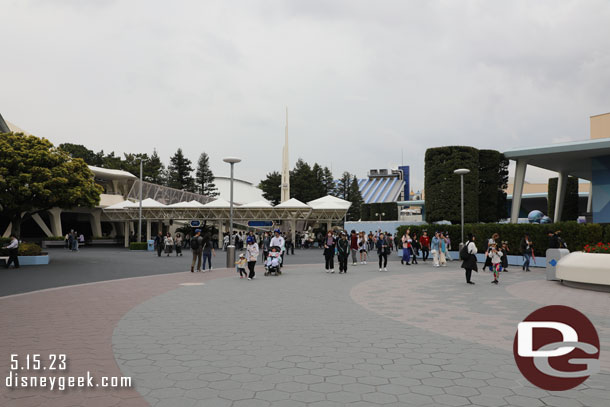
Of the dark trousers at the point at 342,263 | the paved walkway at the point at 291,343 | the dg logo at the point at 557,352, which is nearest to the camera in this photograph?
the paved walkway at the point at 291,343

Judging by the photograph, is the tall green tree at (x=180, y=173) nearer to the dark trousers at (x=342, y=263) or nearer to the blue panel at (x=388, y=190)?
the blue panel at (x=388, y=190)

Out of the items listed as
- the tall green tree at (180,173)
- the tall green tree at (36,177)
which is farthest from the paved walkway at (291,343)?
the tall green tree at (180,173)

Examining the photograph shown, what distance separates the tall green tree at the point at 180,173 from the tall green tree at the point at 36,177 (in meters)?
59.4

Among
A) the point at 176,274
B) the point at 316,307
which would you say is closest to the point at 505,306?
the point at 316,307

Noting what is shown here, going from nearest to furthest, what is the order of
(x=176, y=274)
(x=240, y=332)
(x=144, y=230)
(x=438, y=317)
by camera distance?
(x=240, y=332)
(x=438, y=317)
(x=176, y=274)
(x=144, y=230)

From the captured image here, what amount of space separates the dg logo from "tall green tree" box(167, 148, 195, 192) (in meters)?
77.8

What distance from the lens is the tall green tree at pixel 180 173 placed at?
264ft

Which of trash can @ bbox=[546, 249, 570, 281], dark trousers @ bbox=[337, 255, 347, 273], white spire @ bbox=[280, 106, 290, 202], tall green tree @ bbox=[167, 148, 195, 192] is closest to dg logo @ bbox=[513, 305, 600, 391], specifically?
trash can @ bbox=[546, 249, 570, 281]

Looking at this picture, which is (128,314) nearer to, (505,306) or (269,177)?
(505,306)

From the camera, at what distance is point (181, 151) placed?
3199 inches

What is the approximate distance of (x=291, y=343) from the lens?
6105 millimetres

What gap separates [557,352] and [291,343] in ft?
10.7

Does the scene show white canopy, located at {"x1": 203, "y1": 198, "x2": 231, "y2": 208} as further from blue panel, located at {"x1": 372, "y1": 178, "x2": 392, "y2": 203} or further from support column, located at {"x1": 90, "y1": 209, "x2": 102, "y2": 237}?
blue panel, located at {"x1": 372, "y1": 178, "x2": 392, "y2": 203}

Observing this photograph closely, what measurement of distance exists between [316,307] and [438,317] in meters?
2.47
